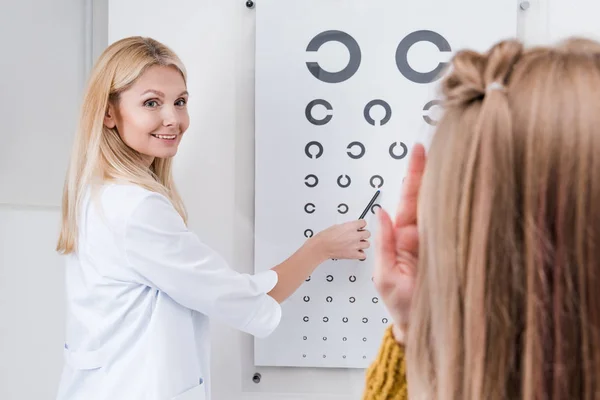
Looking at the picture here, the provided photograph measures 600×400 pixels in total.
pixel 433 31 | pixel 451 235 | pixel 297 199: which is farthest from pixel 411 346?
pixel 433 31

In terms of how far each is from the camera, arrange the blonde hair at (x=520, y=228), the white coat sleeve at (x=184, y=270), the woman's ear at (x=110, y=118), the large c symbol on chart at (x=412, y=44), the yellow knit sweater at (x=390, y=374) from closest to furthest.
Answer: the blonde hair at (x=520, y=228)
the yellow knit sweater at (x=390, y=374)
the white coat sleeve at (x=184, y=270)
the woman's ear at (x=110, y=118)
the large c symbol on chart at (x=412, y=44)

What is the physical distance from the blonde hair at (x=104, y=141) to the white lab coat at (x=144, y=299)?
0.03 metres

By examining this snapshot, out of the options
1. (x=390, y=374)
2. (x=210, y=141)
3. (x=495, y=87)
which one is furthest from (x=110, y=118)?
(x=495, y=87)

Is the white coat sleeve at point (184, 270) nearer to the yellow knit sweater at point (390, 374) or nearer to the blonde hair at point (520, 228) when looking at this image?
the yellow knit sweater at point (390, 374)

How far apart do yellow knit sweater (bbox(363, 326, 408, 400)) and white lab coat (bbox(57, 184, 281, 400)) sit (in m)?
0.50

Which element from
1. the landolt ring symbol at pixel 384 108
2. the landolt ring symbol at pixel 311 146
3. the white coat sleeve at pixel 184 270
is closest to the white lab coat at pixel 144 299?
the white coat sleeve at pixel 184 270

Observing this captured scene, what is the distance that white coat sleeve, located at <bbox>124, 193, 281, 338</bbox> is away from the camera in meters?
1.14

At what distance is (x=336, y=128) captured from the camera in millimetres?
1452

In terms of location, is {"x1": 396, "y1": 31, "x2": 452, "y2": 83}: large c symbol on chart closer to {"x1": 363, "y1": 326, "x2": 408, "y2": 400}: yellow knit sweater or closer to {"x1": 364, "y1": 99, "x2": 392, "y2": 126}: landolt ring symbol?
{"x1": 364, "y1": 99, "x2": 392, "y2": 126}: landolt ring symbol

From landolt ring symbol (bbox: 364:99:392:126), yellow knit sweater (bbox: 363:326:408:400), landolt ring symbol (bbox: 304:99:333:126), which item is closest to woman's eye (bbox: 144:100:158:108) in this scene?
landolt ring symbol (bbox: 304:99:333:126)

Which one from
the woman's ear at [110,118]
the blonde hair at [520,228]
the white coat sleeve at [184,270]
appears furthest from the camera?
the woman's ear at [110,118]

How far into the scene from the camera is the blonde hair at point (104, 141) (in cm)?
121

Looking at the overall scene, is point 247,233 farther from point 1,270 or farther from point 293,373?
point 1,270

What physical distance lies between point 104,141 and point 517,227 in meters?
0.92
